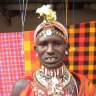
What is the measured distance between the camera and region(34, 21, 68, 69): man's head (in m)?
1.52

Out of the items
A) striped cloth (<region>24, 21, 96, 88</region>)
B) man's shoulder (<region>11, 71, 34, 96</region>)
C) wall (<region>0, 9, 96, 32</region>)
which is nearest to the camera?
man's shoulder (<region>11, 71, 34, 96</region>)

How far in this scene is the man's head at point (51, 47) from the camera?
5.00 feet

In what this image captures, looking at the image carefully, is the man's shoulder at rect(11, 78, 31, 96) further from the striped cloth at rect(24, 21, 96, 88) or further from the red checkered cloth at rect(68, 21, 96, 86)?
the red checkered cloth at rect(68, 21, 96, 86)

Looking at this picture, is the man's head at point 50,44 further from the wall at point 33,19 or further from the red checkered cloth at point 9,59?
the wall at point 33,19

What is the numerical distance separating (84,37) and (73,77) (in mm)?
909

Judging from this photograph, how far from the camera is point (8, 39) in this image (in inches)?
99.5

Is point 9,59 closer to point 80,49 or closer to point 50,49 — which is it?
point 80,49

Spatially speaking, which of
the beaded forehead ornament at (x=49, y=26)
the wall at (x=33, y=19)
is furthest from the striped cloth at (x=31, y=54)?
the wall at (x=33, y=19)

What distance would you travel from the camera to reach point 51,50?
1518mm

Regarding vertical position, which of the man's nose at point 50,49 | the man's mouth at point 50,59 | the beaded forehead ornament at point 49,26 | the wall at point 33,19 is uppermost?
the wall at point 33,19

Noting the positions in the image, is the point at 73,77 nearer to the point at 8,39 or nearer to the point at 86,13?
the point at 8,39

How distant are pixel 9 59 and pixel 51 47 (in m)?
1.08

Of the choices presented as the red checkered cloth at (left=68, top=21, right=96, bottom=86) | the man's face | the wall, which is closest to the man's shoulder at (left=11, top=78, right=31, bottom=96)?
the man's face

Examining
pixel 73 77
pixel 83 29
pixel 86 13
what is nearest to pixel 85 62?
pixel 83 29
